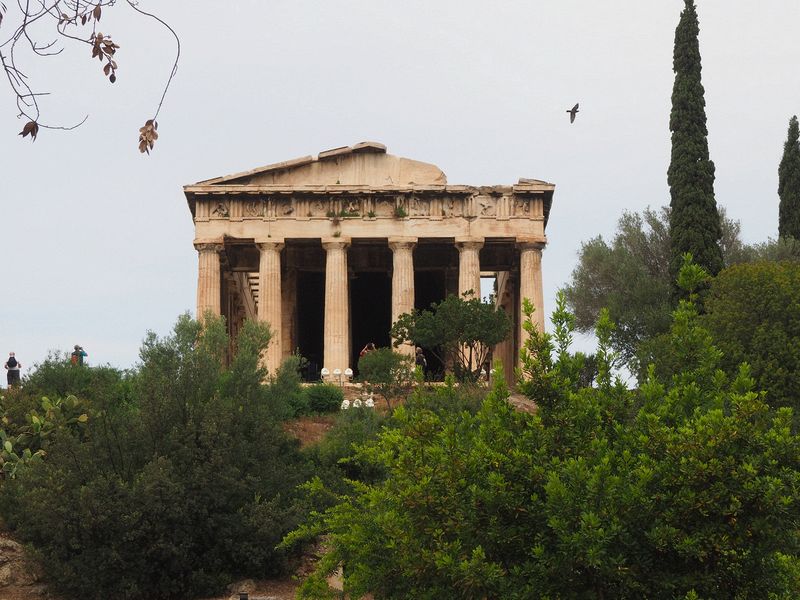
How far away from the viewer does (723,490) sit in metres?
11.5

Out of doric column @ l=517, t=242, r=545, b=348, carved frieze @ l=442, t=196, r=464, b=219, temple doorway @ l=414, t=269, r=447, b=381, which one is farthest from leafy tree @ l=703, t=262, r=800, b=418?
temple doorway @ l=414, t=269, r=447, b=381

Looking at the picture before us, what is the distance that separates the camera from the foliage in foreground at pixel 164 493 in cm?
2112

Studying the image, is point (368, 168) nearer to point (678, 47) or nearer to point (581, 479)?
point (678, 47)

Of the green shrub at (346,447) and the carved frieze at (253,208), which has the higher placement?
the carved frieze at (253,208)

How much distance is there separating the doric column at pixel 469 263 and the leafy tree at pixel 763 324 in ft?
24.2

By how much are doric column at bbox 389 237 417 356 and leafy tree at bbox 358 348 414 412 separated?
6.66m

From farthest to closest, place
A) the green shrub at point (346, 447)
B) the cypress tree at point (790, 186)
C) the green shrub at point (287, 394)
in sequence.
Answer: the cypress tree at point (790, 186)
the green shrub at point (287, 394)
the green shrub at point (346, 447)

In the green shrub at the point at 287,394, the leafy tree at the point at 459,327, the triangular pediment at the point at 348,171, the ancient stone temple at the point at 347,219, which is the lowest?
the green shrub at the point at 287,394

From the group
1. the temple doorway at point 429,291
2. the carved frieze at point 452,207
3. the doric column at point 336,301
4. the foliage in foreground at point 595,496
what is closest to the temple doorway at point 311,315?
the temple doorway at point 429,291

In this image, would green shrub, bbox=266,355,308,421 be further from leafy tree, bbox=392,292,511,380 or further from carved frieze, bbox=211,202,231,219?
carved frieze, bbox=211,202,231,219

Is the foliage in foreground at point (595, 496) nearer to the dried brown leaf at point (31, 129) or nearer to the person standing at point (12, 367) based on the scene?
the dried brown leaf at point (31, 129)

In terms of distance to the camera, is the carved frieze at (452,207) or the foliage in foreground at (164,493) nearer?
the foliage in foreground at (164,493)

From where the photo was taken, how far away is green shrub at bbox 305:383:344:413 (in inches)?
1318

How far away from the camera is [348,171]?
3919cm
